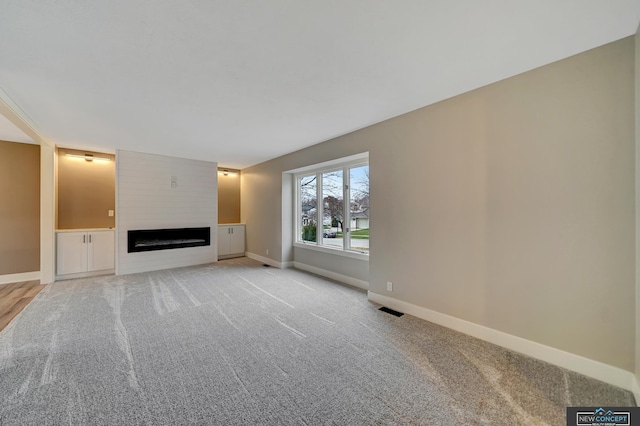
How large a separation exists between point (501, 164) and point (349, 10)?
6.52ft

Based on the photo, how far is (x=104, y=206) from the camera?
5.50m

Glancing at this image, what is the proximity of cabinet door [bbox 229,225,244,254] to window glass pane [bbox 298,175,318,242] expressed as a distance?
2.29 meters

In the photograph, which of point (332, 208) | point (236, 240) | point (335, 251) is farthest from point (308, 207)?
point (236, 240)

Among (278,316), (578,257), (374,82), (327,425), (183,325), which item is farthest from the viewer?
(278,316)

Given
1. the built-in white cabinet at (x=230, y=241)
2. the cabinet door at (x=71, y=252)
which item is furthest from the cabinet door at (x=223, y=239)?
the cabinet door at (x=71, y=252)

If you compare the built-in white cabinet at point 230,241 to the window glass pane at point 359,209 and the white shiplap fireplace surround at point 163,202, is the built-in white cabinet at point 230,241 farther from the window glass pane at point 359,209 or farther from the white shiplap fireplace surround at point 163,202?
the window glass pane at point 359,209

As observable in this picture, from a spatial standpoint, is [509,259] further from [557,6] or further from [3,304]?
[3,304]

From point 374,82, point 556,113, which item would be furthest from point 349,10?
point 556,113

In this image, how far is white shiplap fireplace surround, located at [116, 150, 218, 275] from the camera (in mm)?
5176

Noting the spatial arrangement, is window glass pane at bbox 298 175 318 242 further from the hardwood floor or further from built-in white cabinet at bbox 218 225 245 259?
the hardwood floor

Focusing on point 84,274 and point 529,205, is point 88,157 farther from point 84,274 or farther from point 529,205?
point 529,205

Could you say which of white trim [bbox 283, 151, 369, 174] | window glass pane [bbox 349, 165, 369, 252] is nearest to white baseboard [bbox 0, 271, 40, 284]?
white trim [bbox 283, 151, 369, 174]

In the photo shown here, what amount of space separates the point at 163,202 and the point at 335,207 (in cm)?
402

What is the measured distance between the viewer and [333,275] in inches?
187
